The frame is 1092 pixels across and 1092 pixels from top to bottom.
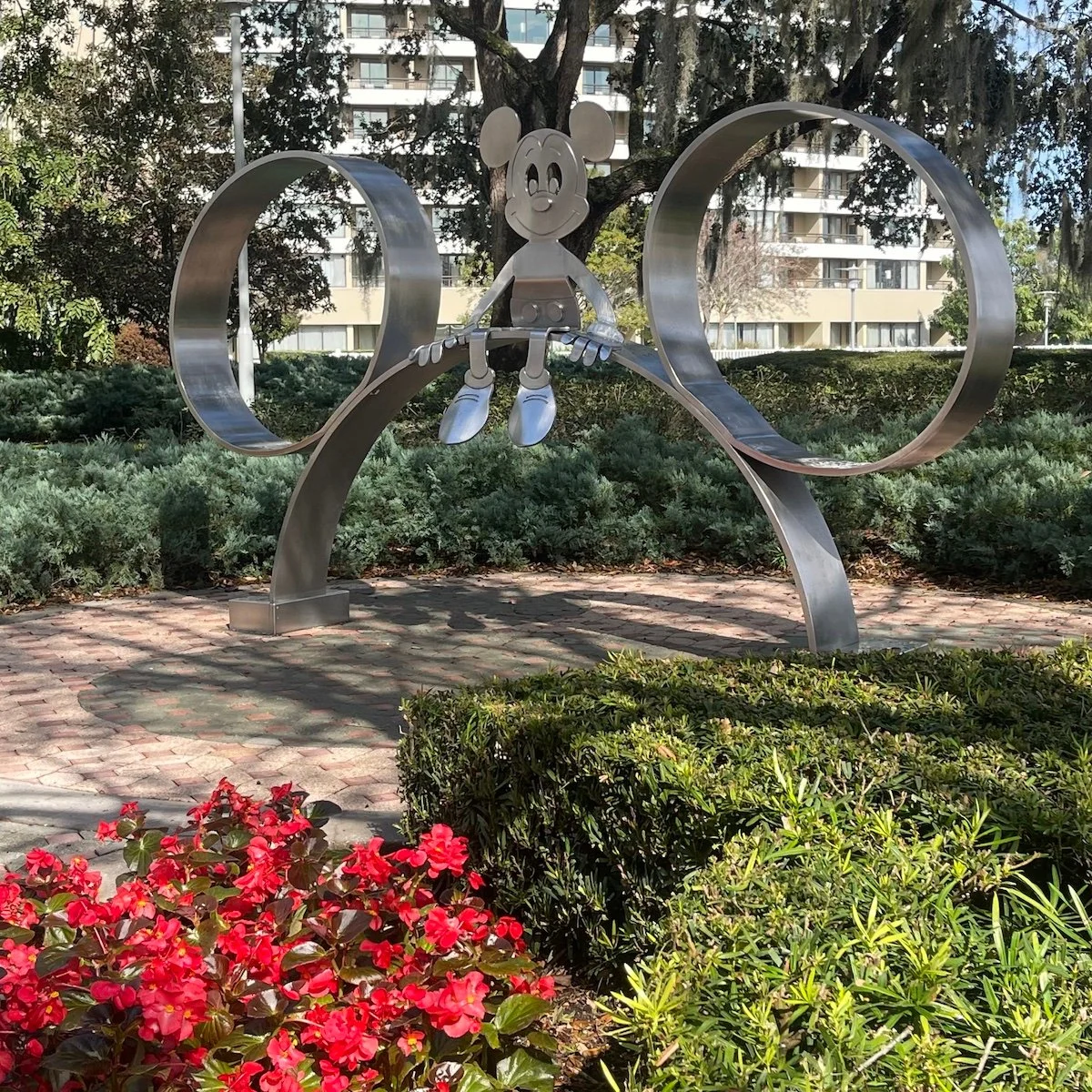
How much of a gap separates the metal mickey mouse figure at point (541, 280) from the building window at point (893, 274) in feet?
202

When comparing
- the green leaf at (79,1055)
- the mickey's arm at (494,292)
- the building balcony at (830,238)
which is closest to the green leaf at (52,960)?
the green leaf at (79,1055)

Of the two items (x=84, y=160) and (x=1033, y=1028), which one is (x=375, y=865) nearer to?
(x=1033, y=1028)

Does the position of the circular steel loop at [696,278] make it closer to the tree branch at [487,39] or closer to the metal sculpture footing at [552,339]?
the metal sculpture footing at [552,339]

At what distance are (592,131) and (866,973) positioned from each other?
444 cm

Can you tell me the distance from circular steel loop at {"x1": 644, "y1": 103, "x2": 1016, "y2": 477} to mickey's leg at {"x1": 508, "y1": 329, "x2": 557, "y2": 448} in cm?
52

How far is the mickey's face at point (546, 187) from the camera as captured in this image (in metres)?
5.54

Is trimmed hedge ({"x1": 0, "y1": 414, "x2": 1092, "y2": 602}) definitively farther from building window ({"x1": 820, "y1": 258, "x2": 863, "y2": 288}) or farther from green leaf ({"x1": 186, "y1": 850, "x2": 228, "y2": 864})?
building window ({"x1": 820, "y1": 258, "x2": 863, "y2": 288})

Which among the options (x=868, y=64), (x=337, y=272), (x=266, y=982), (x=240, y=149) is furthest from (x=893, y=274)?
(x=266, y=982)

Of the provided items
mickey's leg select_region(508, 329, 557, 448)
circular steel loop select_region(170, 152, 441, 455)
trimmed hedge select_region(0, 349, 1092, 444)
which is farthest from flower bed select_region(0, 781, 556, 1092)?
trimmed hedge select_region(0, 349, 1092, 444)

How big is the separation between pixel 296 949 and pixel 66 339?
1980 cm

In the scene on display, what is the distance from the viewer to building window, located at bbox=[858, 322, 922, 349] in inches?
2544

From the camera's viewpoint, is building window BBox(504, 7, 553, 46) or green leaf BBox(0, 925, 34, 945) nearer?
green leaf BBox(0, 925, 34, 945)

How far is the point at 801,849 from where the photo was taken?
215 cm

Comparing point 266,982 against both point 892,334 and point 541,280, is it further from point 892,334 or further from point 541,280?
point 892,334
